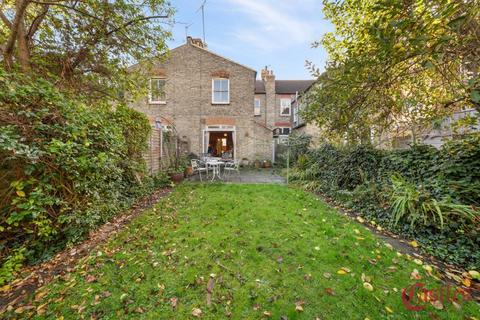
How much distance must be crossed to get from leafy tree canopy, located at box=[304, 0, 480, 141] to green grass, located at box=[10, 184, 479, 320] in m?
2.20

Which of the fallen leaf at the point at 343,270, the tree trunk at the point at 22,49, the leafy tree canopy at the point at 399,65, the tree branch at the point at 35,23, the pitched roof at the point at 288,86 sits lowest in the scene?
the fallen leaf at the point at 343,270

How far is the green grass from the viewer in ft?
6.74

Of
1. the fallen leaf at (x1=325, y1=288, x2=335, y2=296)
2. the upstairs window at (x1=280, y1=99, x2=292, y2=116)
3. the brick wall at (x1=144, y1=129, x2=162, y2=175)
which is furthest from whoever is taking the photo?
the upstairs window at (x1=280, y1=99, x2=292, y2=116)

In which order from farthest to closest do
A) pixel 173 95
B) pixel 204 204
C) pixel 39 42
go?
1. pixel 173 95
2. pixel 204 204
3. pixel 39 42

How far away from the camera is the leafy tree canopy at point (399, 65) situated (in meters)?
2.05

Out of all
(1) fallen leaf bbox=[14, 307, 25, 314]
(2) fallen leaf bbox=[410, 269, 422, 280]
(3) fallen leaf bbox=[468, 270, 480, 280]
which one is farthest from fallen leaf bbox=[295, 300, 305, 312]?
(1) fallen leaf bbox=[14, 307, 25, 314]

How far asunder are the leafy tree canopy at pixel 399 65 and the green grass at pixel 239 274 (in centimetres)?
220

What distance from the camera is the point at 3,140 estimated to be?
2.33 meters

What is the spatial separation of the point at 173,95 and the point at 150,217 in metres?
10.9

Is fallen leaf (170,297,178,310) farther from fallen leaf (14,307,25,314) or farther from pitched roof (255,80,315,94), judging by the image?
pitched roof (255,80,315,94)

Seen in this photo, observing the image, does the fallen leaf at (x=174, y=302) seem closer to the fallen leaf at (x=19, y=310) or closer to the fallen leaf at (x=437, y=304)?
the fallen leaf at (x=19, y=310)

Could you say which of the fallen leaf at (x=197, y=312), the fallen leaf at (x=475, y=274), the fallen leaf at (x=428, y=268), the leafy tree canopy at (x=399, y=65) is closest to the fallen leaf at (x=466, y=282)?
the fallen leaf at (x=475, y=274)

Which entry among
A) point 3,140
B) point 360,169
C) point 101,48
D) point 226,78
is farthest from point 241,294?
point 226,78

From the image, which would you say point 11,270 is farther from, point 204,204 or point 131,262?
point 204,204
